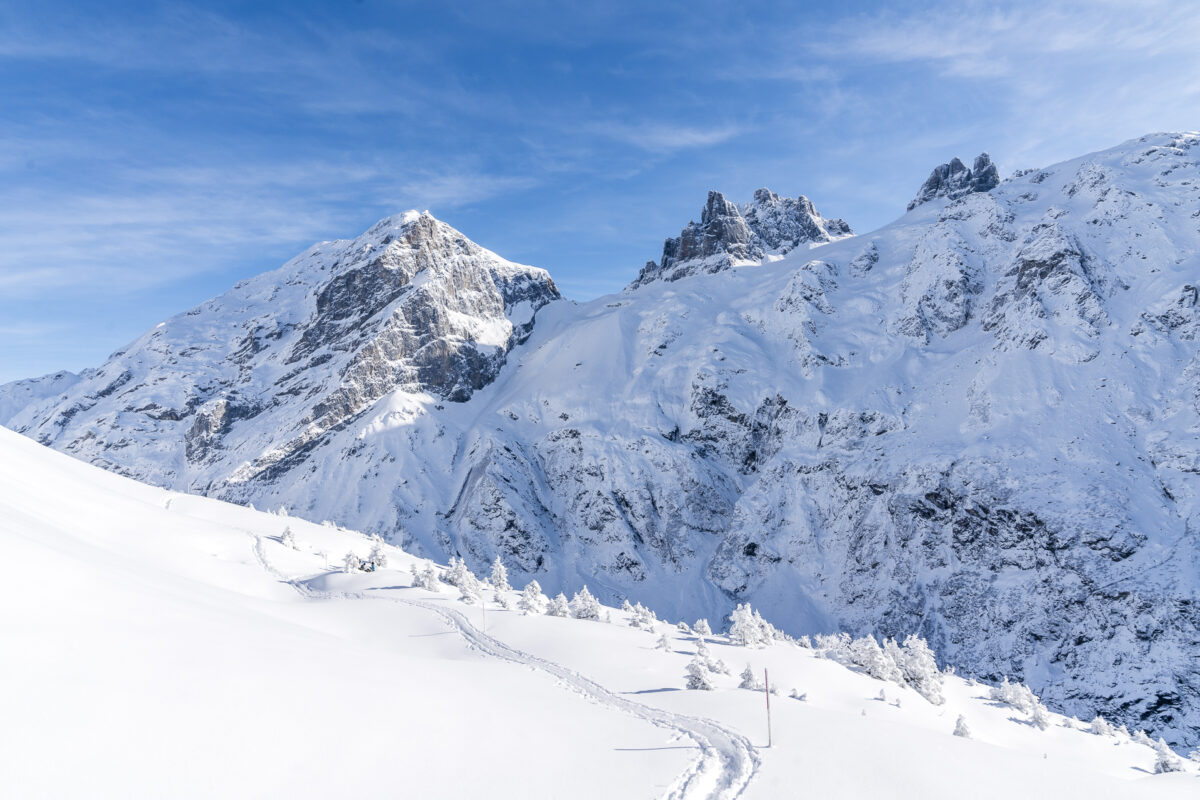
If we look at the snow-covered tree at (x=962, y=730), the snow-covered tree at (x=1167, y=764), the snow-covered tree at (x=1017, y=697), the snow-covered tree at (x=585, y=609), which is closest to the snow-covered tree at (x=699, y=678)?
the snow-covered tree at (x=962, y=730)

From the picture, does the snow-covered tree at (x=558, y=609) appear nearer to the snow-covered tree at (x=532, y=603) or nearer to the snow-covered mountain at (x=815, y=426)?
the snow-covered tree at (x=532, y=603)

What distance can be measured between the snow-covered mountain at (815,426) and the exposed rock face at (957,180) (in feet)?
6.57

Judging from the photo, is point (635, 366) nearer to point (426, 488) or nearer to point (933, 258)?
point (426, 488)

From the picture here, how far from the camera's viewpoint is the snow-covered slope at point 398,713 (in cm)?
1016

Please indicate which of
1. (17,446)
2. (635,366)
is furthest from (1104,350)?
(17,446)

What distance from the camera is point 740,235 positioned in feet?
517

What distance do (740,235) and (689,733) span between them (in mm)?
151338

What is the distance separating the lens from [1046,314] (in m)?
79.9

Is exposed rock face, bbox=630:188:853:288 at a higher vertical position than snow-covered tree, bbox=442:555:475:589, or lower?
higher

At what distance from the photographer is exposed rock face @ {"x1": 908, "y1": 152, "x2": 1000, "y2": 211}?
138000 mm

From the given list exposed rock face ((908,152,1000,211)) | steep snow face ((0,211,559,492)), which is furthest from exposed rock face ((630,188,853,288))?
steep snow face ((0,211,559,492))

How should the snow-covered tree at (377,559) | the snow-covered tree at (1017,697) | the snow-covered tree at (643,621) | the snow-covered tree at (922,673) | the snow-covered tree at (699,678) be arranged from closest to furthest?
the snow-covered tree at (699,678)
the snow-covered tree at (922,673)
the snow-covered tree at (1017,697)
the snow-covered tree at (643,621)
the snow-covered tree at (377,559)

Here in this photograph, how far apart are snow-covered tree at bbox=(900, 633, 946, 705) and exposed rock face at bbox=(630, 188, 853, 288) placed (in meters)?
117

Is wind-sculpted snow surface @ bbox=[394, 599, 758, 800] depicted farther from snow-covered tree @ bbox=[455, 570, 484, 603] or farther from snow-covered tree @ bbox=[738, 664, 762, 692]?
snow-covered tree @ bbox=[455, 570, 484, 603]
